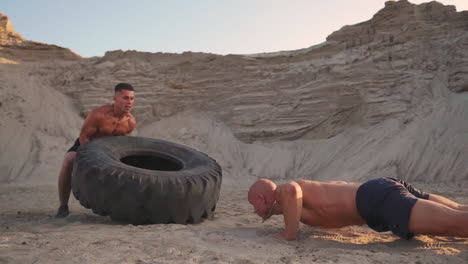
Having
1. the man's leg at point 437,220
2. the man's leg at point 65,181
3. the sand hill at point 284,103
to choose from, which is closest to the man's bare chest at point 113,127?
the man's leg at point 65,181

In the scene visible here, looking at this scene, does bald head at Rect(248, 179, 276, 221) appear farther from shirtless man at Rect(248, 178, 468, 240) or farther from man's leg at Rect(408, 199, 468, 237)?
man's leg at Rect(408, 199, 468, 237)

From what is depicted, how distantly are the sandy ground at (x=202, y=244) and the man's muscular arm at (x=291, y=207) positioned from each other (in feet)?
0.32

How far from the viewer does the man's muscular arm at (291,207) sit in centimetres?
317

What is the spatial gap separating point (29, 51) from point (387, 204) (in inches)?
581

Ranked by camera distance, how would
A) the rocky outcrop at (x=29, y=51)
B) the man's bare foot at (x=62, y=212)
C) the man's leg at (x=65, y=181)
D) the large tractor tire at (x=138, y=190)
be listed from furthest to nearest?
1. the rocky outcrop at (x=29, y=51)
2. the man's leg at (x=65, y=181)
3. the man's bare foot at (x=62, y=212)
4. the large tractor tire at (x=138, y=190)

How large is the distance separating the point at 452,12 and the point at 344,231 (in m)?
10.0

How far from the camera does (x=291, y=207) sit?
10.4 feet

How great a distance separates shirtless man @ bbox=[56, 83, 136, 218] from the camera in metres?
4.62

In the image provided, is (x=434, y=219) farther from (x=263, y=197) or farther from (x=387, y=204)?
(x=263, y=197)

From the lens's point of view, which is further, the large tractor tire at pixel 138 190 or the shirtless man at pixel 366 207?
the large tractor tire at pixel 138 190

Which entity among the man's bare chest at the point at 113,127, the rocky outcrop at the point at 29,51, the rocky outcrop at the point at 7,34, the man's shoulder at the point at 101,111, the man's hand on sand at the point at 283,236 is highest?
the rocky outcrop at the point at 7,34

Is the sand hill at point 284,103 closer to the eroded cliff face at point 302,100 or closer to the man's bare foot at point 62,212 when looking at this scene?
the eroded cliff face at point 302,100

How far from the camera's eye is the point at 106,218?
14.2 ft

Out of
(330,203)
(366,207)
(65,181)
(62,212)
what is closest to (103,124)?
(65,181)
